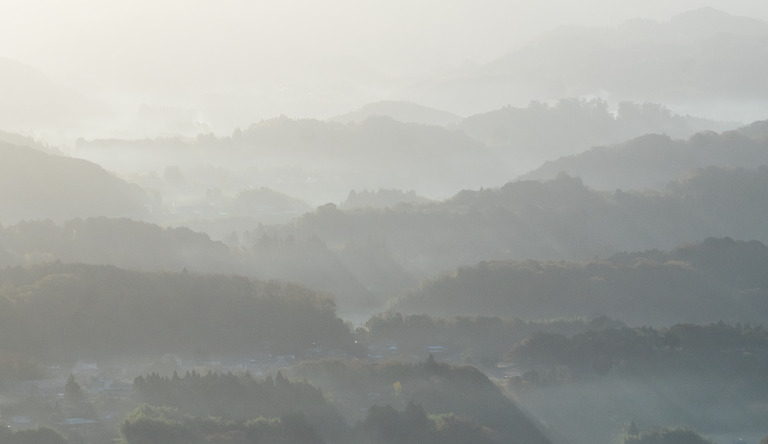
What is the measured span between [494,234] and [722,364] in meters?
50.4

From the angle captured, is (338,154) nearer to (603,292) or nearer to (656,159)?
(656,159)

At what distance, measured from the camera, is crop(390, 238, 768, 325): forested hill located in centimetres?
6925

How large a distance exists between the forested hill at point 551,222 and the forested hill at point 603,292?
16.2 meters

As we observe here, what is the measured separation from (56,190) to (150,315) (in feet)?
186

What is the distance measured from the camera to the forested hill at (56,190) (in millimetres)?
99125

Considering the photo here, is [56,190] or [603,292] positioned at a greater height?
[56,190]

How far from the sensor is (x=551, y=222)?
10269 centimetres

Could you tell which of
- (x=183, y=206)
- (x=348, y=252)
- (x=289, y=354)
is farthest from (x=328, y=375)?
(x=183, y=206)

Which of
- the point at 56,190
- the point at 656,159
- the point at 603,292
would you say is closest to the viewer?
the point at 603,292

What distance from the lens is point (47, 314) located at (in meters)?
48.9

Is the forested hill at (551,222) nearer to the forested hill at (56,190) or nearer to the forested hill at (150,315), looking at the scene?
the forested hill at (56,190)

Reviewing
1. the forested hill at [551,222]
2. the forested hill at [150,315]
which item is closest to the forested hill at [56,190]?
the forested hill at [551,222]

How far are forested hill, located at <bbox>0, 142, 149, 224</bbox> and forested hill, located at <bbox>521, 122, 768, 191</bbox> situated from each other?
5236 cm

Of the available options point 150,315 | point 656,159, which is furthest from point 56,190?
point 656,159
